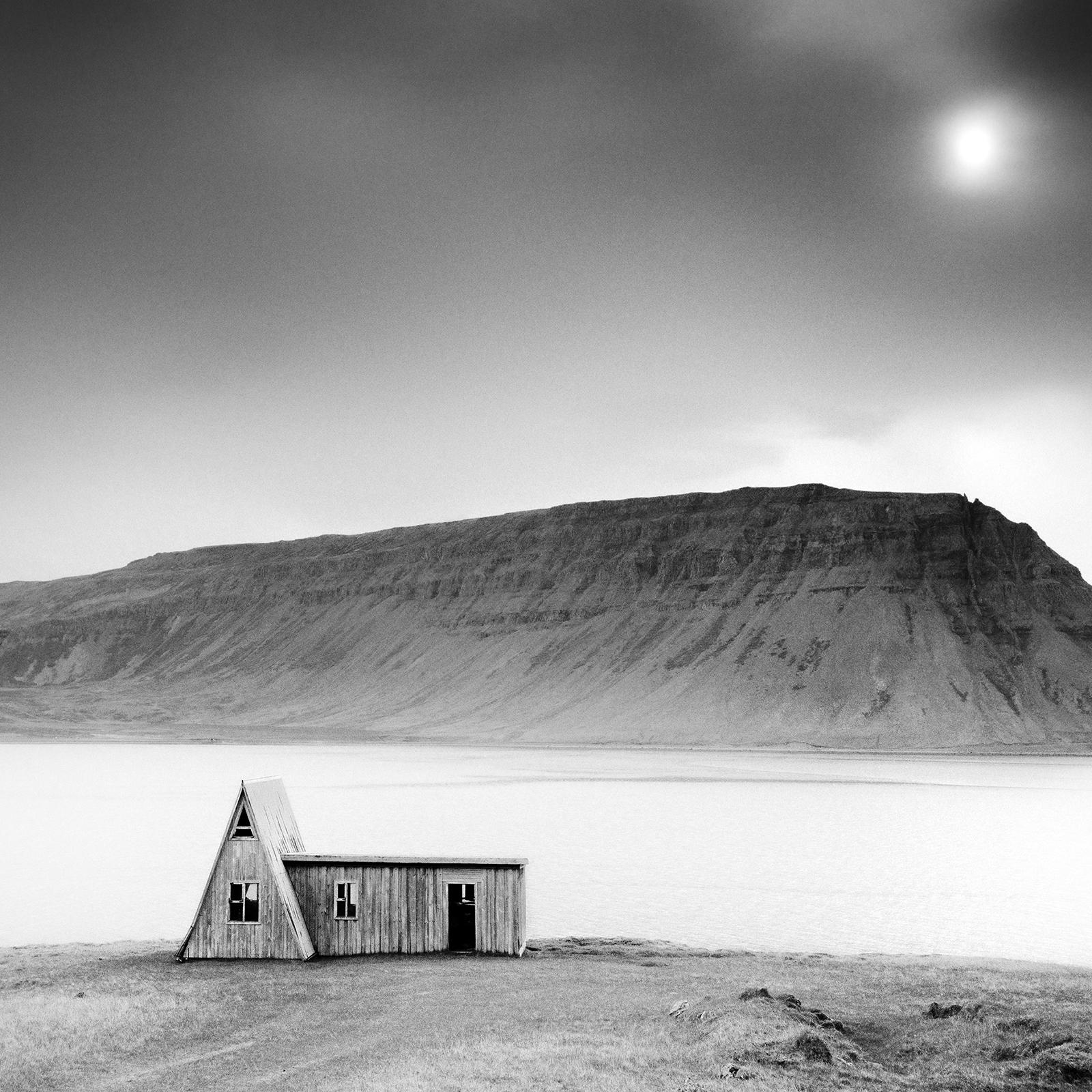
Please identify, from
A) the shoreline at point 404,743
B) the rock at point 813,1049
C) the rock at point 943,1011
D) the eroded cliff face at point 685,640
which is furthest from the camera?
the eroded cliff face at point 685,640

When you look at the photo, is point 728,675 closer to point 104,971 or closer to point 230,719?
point 230,719

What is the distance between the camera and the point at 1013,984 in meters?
20.2

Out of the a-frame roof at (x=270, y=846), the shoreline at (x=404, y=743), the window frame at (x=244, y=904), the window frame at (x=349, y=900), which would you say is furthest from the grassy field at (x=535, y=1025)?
the shoreline at (x=404, y=743)

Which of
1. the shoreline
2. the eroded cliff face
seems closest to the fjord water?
the shoreline

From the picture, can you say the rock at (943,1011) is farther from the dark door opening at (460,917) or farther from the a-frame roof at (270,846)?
the a-frame roof at (270,846)

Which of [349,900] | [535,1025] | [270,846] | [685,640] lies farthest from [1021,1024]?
[685,640]

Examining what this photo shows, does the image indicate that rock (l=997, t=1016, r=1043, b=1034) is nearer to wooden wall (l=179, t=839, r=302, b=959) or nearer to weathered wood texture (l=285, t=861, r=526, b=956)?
weathered wood texture (l=285, t=861, r=526, b=956)

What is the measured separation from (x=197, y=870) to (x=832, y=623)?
11733 centimetres

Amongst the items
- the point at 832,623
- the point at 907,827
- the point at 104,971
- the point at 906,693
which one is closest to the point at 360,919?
the point at 104,971

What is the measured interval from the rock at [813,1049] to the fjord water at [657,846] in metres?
11.2

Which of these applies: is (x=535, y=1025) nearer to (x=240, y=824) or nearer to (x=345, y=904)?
(x=345, y=904)

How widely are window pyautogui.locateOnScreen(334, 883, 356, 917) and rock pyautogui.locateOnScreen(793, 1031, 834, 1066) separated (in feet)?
34.4

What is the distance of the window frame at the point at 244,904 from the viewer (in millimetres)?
23094

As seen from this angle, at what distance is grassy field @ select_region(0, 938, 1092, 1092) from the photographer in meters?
14.5
